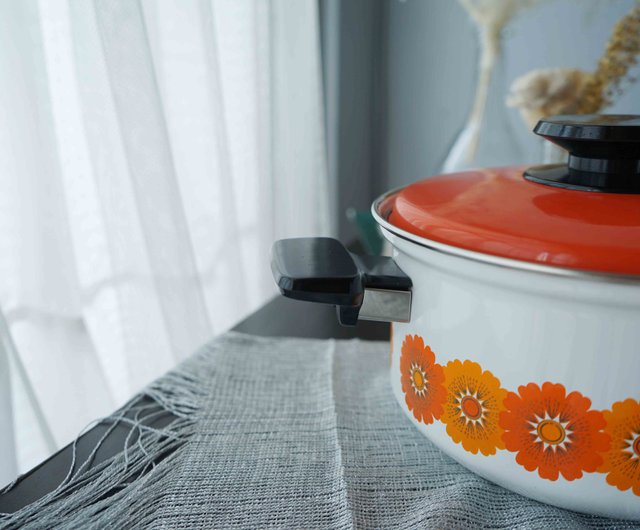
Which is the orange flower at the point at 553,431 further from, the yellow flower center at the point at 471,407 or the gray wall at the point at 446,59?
the gray wall at the point at 446,59

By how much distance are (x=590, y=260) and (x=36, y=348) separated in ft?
1.70

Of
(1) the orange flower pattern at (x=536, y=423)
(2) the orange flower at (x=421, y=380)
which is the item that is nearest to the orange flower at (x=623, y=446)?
(1) the orange flower pattern at (x=536, y=423)

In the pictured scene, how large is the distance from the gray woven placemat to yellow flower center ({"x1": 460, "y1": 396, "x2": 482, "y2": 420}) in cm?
6

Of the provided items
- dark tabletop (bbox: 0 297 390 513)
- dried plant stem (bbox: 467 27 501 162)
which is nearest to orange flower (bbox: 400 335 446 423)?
dark tabletop (bbox: 0 297 390 513)

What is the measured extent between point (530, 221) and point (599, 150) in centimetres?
10

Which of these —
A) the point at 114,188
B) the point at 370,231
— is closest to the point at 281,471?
the point at 114,188

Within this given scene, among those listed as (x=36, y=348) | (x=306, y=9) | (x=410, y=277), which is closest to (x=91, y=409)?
(x=36, y=348)

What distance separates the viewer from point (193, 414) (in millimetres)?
489

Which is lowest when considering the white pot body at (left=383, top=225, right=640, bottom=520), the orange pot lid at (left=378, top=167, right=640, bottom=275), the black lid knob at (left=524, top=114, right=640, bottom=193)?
the white pot body at (left=383, top=225, right=640, bottom=520)

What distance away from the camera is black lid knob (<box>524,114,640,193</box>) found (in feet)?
1.24

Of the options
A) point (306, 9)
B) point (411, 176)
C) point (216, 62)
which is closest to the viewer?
point (216, 62)

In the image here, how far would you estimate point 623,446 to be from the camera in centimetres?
33

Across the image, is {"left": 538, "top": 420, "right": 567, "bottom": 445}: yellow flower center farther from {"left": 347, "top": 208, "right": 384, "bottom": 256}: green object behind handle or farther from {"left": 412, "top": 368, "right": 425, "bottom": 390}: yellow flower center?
{"left": 347, "top": 208, "right": 384, "bottom": 256}: green object behind handle

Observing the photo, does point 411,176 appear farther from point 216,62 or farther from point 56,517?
point 56,517
